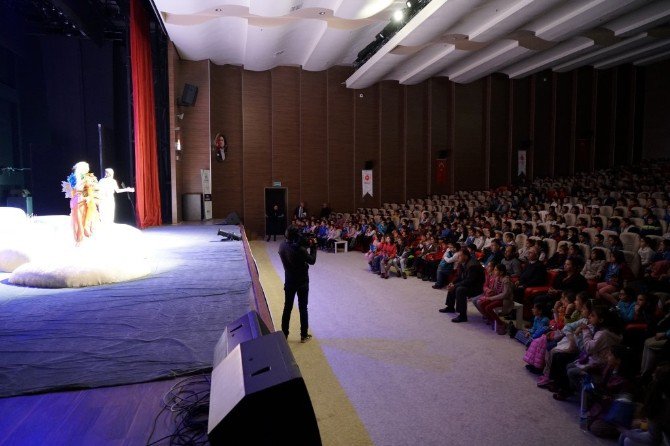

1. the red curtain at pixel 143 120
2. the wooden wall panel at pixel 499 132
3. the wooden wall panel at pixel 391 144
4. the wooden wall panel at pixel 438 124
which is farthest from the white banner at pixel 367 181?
the red curtain at pixel 143 120

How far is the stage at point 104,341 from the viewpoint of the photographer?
2107 millimetres

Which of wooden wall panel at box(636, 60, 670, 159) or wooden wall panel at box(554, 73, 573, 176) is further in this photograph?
wooden wall panel at box(636, 60, 670, 159)

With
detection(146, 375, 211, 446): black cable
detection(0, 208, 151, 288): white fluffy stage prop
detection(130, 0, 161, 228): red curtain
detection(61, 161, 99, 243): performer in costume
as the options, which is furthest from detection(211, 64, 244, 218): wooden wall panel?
detection(146, 375, 211, 446): black cable

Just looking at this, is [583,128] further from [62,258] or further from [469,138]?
[62,258]

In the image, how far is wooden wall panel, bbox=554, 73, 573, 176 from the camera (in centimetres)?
1756

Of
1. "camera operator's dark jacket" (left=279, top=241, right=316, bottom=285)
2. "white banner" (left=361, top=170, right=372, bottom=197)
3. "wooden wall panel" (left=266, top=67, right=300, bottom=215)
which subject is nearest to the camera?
"camera operator's dark jacket" (left=279, top=241, right=316, bottom=285)

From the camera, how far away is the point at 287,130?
15.3m

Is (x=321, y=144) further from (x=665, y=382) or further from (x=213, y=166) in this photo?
(x=665, y=382)

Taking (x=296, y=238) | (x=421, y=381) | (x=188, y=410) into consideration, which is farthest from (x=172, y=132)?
(x=188, y=410)

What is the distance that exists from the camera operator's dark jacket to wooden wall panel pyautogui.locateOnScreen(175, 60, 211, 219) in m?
10.1

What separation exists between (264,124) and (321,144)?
7.10ft

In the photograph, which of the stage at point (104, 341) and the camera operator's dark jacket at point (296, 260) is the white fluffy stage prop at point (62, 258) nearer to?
the stage at point (104, 341)

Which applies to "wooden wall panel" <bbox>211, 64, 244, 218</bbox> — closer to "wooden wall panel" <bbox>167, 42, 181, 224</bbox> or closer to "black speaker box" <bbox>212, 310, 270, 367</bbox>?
"wooden wall panel" <bbox>167, 42, 181, 224</bbox>

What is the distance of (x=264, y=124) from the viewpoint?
15.1 meters
